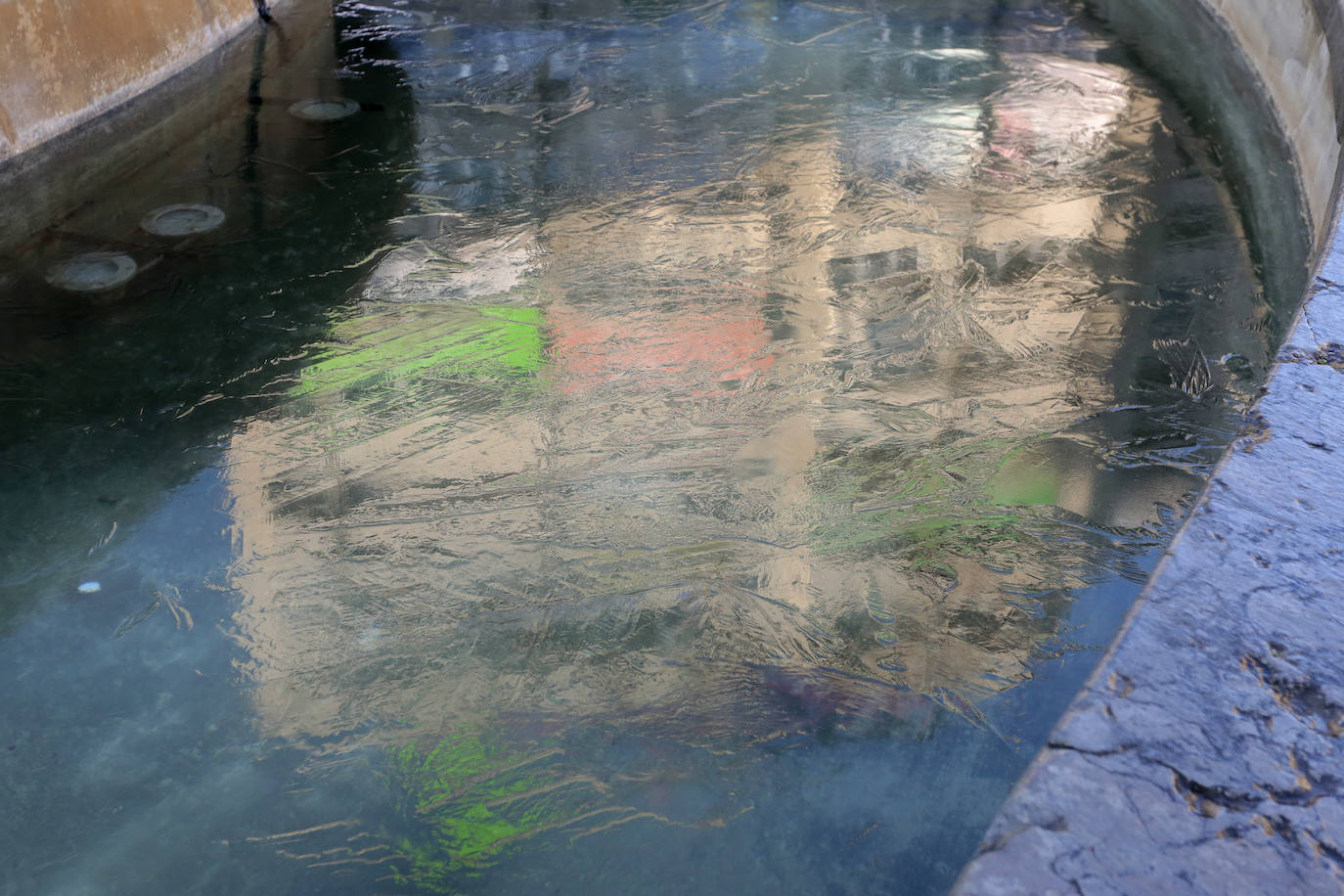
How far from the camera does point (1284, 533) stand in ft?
5.45

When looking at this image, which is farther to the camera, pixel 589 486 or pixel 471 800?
pixel 589 486

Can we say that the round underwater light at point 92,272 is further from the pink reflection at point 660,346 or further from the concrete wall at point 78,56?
the pink reflection at point 660,346

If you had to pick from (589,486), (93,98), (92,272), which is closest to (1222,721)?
(589,486)

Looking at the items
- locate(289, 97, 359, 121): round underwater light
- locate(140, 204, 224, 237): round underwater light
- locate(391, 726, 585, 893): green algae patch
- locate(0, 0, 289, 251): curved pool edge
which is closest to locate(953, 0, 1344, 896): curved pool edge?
locate(391, 726, 585, 893): green algae patch

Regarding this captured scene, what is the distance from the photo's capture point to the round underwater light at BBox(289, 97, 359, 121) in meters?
5.59

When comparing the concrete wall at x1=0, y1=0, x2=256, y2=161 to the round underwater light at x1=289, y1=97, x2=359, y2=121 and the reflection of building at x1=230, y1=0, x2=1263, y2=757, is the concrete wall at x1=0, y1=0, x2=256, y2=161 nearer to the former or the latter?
the round underwater light at x1=289, y1=97, x2=359, y2=121

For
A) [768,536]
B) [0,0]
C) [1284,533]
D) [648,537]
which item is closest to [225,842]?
[648,537]

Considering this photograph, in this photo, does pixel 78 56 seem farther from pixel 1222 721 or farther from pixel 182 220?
pixel 1222 721

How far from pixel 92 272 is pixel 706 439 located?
2659mm

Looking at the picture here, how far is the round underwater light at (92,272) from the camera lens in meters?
3.96

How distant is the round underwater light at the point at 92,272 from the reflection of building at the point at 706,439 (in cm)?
100

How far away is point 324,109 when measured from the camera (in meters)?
5.70

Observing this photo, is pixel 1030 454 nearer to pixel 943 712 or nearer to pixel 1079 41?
pixel 943 712

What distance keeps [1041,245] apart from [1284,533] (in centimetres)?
293
